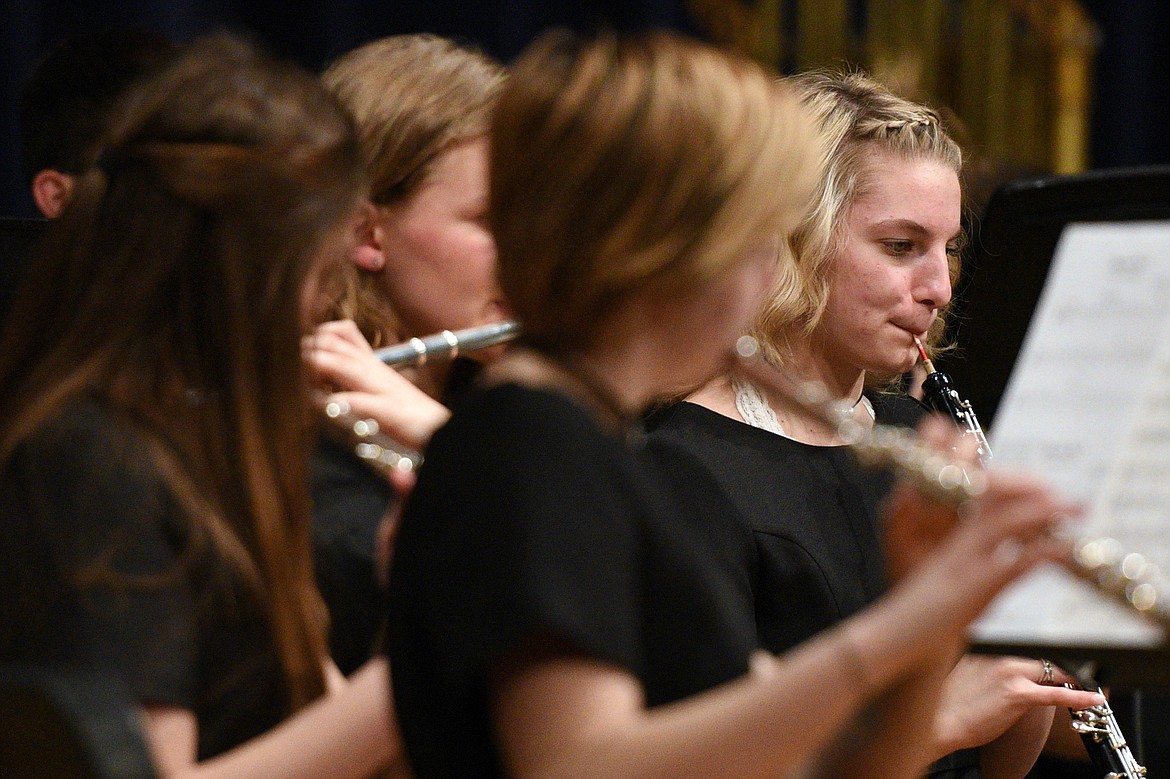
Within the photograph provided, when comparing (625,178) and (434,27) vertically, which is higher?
(625,178)

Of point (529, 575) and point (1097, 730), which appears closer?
point (529, 575)

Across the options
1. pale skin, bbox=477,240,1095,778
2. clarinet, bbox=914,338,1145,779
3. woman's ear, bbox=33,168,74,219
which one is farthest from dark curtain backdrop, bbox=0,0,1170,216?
pale skin, bbox=477,240,1095,778

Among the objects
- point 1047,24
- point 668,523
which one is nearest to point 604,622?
point 668,523

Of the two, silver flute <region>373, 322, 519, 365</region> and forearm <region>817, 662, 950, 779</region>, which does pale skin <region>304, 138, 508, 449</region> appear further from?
forearm <region>817, 662, 950, 779</region>

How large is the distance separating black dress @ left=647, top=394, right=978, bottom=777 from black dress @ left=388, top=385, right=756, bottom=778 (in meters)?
0.69

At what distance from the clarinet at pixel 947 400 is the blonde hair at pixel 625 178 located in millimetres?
724

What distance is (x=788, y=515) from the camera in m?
1.50

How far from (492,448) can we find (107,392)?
27cm

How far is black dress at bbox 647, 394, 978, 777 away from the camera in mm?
1461

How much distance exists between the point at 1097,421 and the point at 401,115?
0.76 m

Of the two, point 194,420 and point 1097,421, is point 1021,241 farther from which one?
point 194,420

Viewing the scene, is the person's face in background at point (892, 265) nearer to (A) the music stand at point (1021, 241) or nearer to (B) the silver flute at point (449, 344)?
(A) the music stand at point (1021, 241)

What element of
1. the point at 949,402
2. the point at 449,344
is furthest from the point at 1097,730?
the point at 449,344

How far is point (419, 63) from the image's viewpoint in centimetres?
139
